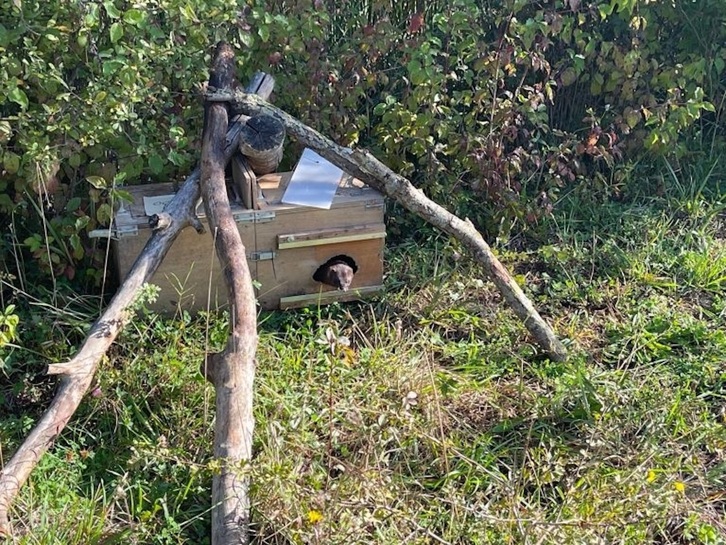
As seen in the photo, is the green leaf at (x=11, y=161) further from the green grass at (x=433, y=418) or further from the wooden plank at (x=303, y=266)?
the wooden plank at (x=303, y=266)

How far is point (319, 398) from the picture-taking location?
11.2 ft

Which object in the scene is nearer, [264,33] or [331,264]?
[264,33]

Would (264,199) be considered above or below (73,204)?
below

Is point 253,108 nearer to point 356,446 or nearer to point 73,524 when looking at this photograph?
point 356,446

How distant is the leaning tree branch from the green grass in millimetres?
141

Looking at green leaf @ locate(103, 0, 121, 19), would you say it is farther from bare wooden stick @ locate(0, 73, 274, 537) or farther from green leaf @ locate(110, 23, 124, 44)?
bare wooden stick @ locate(0, 73, 274, 537)

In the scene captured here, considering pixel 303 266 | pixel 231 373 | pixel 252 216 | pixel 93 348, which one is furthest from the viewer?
pixel 303 266

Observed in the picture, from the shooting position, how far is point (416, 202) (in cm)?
394

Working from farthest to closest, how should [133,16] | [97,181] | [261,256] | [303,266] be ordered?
[303,266], [261,256], [97,181], [133,16]

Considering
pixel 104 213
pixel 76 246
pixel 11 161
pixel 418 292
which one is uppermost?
pixel 11 161

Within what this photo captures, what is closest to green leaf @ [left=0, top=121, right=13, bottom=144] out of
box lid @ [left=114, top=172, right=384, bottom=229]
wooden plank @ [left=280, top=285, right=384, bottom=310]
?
box lid @ [left=114, top=172, right=384, bottom=229]

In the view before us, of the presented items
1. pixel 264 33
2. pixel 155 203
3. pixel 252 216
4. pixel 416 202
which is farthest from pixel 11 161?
pixel 416 202

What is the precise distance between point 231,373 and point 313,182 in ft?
4.64

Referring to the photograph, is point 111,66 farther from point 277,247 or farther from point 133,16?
point 277,247
